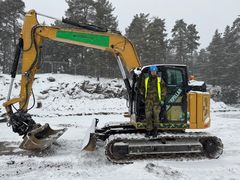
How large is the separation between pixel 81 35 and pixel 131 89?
219 centimetres

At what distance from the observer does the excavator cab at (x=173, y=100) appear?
8695 mm

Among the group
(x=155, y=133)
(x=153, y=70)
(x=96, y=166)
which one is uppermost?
(x=153, y=70)

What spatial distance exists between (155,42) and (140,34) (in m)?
2.29

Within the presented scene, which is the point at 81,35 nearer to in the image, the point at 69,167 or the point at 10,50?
the point at 69,167

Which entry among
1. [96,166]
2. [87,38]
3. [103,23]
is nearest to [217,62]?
[103,23]

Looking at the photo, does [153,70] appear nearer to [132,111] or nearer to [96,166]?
[132,111]

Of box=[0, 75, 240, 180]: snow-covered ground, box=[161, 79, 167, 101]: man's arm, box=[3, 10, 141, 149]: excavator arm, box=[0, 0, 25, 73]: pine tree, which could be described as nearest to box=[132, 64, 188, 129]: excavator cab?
box=[161, 79, 167, 101]: man's arm

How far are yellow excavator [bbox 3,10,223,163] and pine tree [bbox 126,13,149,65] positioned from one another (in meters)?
33.4

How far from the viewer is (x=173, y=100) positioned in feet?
28.5

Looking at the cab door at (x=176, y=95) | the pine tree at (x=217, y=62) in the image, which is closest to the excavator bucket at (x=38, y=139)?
the cab door at (x=176, y=95)

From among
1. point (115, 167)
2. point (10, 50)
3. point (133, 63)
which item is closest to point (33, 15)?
point (133, 63)

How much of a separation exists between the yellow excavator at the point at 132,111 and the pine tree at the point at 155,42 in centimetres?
3328

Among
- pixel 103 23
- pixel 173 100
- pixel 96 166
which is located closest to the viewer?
pixel 96 166

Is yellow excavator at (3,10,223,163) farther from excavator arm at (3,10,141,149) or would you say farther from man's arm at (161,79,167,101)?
man's arm at (161,79,167,101)
